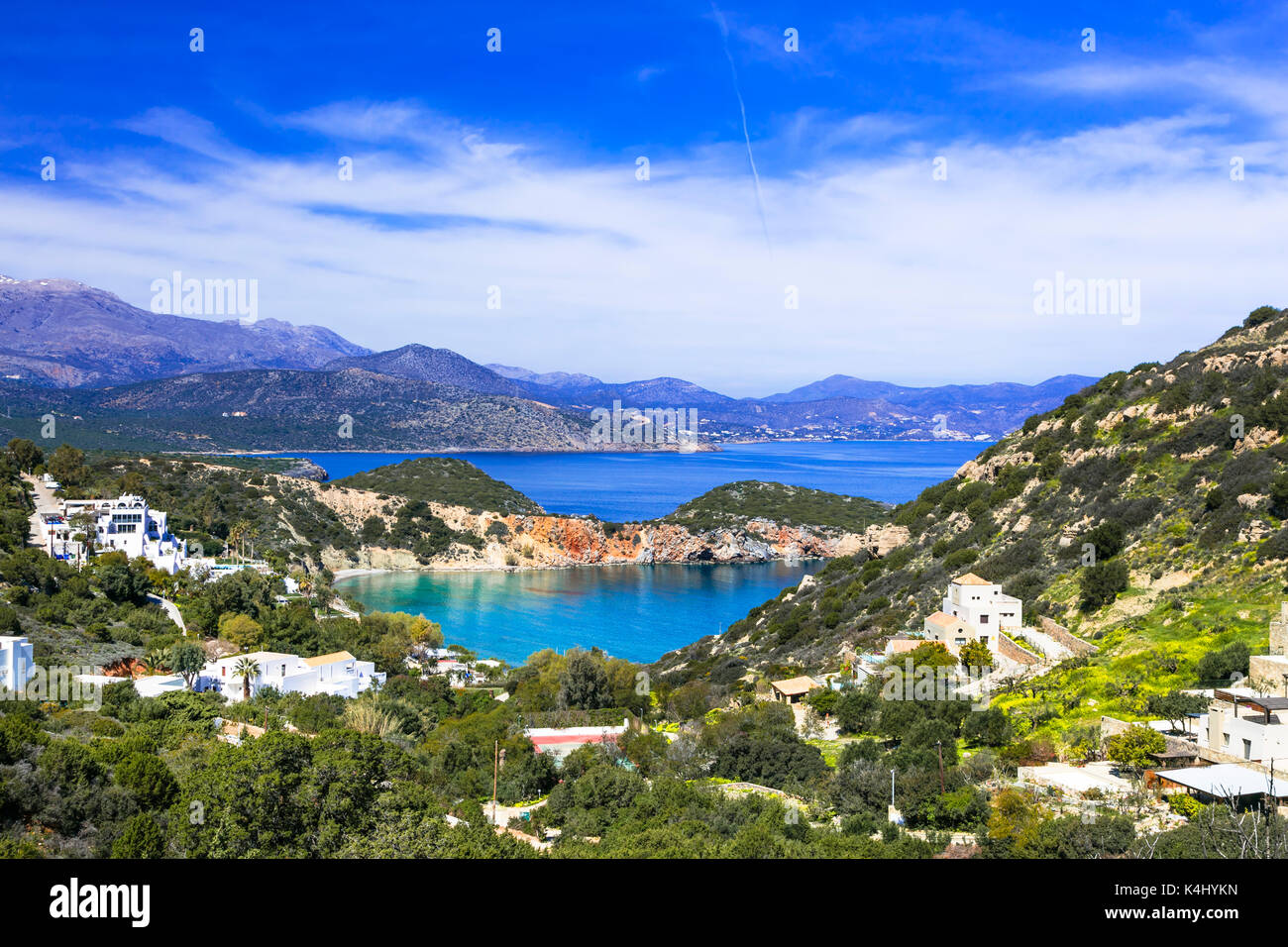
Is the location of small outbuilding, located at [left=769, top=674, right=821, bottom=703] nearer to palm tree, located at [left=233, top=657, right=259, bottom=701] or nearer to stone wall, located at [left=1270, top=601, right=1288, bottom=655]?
stone wall, located at [left=1270, top=601, right=1288, bottom=655]

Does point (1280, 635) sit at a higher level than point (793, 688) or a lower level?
higher

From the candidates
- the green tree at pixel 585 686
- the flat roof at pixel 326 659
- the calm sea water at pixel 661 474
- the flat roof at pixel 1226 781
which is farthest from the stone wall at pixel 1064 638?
the calm sea water at pixel 661 474

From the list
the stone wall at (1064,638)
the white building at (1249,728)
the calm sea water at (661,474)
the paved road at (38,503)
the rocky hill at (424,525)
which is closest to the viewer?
the white building at (1249,728)

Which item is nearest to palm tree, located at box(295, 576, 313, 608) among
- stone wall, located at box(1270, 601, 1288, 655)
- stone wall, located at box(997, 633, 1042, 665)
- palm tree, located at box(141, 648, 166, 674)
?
palm tree, located at box(141, 648, 166, 674)

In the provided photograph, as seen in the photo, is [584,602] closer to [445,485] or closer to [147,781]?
[445,485]

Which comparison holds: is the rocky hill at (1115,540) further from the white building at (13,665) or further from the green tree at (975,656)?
the white building at (13,665)

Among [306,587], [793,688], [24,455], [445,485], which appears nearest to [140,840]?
[793,688]
